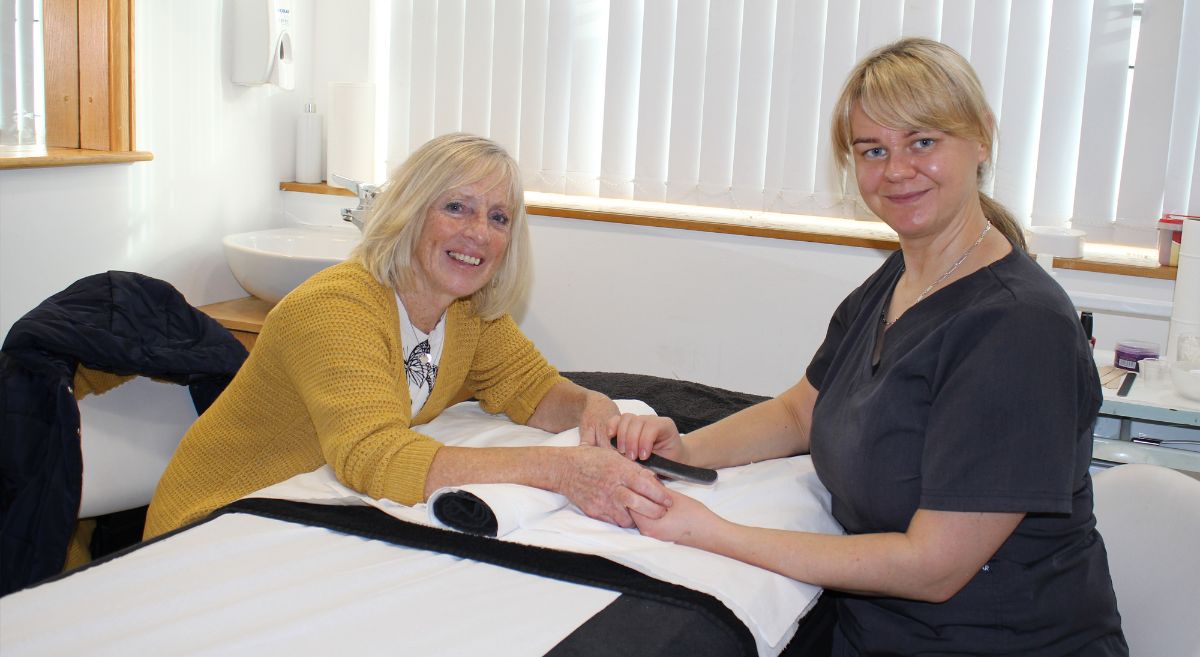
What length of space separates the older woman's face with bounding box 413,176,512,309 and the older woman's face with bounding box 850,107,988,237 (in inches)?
22.2

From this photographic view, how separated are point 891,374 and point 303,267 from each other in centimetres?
168

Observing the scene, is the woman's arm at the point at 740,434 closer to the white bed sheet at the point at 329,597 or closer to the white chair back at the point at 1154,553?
the white bed sheet at the point at 329,597

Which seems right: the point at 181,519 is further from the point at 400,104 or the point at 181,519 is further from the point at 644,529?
the point at 400,104

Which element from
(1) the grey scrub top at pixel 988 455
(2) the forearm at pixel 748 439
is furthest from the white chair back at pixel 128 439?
(1) the grey scrub top at pixel 988 455

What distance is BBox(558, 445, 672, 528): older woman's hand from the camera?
4.25 feet

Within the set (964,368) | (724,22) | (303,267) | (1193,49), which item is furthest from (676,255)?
(964,368)

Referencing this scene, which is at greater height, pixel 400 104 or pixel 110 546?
pixel 400 104

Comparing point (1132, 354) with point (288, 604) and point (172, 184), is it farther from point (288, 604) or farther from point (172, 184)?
point (172, 184)

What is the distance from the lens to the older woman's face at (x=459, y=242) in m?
1.61

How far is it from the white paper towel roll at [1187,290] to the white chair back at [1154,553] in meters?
0.71

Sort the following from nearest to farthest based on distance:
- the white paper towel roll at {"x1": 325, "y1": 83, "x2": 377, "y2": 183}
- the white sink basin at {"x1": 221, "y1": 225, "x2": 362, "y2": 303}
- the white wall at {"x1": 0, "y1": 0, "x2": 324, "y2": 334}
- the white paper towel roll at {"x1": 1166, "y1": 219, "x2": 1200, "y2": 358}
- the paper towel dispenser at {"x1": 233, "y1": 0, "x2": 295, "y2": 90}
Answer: the white paper towel roll at {"x1": 1166, "y1": 219, "x2": 1200, "y2": 358} < the white wall at {"x1": 0, "y1": 0, "x2": 324, "y2": 334} < the white sink basin at {"x1": 221, "y1": 225, "x2": 362, "y2": 303} < the paper towel dispenser at {"x1": 233, "y1": 0, "x2": 295, "y2": 90} < the white paper towel roll at {"x1": 325, "y1": 83, "x2": 377, "y2": 183}

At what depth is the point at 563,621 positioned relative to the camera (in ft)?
3.44

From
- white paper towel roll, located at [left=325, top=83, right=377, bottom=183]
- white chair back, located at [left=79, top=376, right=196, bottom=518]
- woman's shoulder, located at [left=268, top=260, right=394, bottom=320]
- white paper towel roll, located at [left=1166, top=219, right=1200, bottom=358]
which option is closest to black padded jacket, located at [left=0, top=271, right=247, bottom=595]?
white chair back, located at [left=79, top=376, right=196, bottom=518]

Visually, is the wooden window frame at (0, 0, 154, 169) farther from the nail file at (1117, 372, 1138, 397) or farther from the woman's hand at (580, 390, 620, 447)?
the nail file at (1117, 372, 1138, 397)
